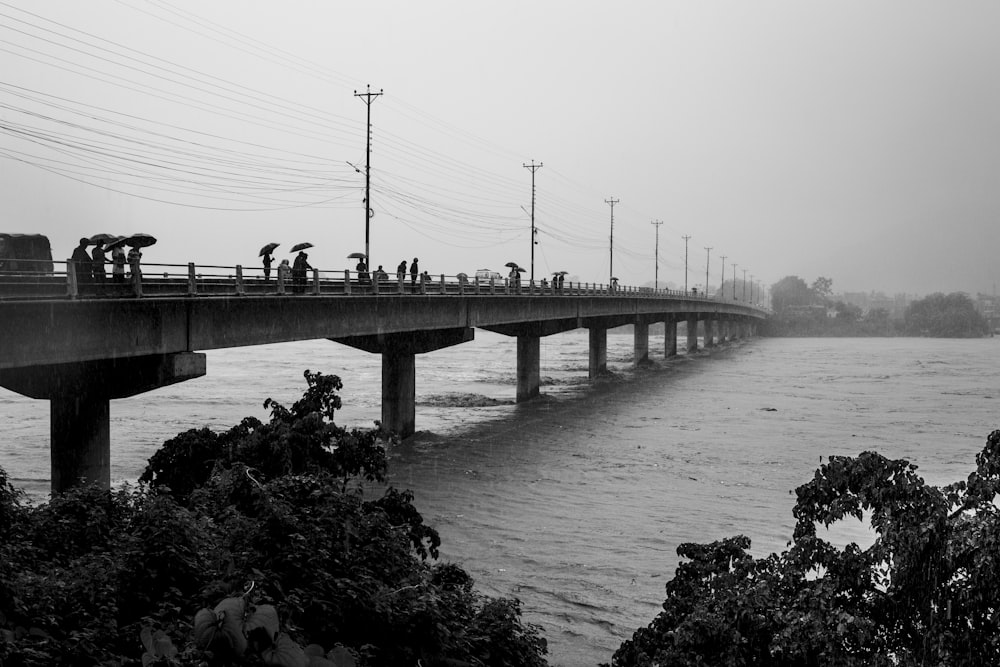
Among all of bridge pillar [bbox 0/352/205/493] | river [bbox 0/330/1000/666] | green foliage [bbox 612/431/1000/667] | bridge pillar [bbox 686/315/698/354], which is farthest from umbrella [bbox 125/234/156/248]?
bridge pillar [bbox 686/315/698/354]

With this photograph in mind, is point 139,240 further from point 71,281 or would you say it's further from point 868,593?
point 868,593

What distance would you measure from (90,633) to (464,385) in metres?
57.7

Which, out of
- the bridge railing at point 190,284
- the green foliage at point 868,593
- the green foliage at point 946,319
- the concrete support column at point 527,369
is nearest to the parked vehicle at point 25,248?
the bridge railing at point 190,284

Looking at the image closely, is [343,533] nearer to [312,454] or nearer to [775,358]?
[312,454]

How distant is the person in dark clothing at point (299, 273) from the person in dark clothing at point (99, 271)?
7086 mm

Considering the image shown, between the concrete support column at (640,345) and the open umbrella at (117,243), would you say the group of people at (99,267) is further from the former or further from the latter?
the concrete support column at (640,345)

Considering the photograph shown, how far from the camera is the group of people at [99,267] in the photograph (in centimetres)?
1959

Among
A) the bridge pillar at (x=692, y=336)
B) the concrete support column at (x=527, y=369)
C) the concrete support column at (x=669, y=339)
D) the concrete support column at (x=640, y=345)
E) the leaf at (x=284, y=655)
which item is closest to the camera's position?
the leaf at (x=284, y=655)

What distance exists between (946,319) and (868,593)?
16459 cm

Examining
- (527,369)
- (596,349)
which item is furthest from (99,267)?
(596,349)

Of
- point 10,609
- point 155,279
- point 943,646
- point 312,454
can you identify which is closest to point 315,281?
point 155,279

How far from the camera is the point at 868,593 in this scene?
9750mm

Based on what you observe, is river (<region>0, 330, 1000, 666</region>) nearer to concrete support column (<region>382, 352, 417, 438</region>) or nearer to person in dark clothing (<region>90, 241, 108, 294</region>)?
concrete support column (<region>382, 352, 417, 438</region>)

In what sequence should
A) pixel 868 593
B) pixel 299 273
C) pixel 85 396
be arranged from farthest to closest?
1. pixel 299 273
2. pixel 85 396
3. pixel 868 593
